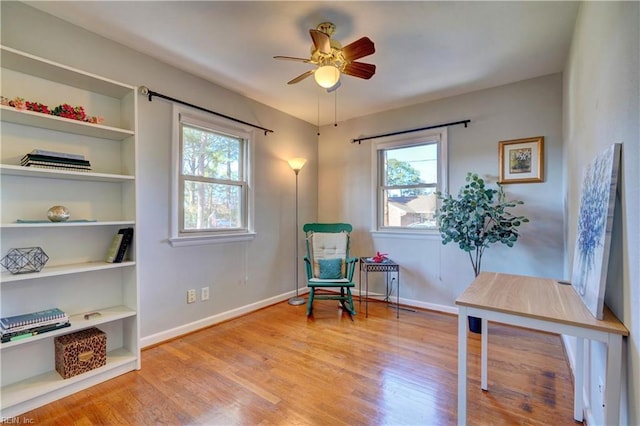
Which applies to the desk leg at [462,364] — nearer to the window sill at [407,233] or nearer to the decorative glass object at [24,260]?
the window sill at [407,233]

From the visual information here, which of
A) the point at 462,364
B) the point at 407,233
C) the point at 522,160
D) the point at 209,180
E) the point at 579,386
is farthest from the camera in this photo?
the point at 407,233

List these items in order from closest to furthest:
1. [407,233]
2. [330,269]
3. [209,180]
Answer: [209,180] → [330,269] → [407,233]

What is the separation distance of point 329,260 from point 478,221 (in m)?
1.67

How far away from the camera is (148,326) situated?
252cm

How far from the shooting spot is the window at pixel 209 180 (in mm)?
2789

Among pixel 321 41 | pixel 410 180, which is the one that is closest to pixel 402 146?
pixel 410 180

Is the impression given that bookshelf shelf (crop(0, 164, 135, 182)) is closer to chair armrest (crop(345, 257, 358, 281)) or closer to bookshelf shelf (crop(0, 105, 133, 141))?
bookshelf shelf (crop(0, 105, 133, 141))

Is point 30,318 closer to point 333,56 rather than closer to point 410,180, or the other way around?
point 333,56

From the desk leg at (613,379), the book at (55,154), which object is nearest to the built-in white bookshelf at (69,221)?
the book at (55,154)

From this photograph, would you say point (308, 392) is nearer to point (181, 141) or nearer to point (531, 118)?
point (181, 141)

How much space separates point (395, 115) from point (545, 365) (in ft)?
9.82

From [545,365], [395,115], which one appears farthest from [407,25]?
[545,365]

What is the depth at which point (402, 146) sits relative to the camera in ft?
12.2

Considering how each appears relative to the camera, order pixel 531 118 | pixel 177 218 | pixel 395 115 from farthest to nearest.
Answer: pixel 395 115 → pixel 531 118 → pixel 177 218
